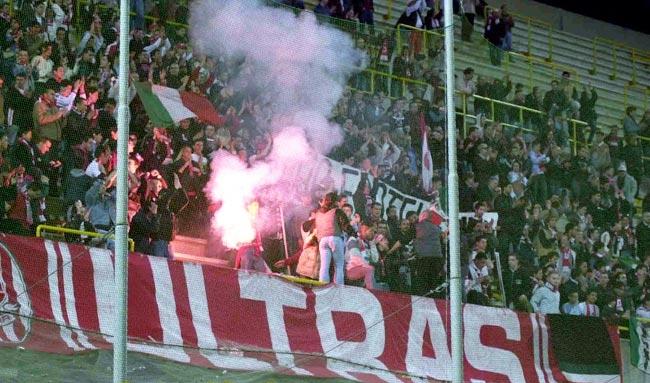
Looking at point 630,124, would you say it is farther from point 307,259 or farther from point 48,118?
point 48,118

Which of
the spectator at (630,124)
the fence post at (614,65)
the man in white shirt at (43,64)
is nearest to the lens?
the man in white shirt at (43,64)

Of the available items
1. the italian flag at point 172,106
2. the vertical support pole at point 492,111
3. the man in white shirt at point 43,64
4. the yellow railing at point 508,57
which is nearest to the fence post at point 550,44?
the yellow railing at point 508,57

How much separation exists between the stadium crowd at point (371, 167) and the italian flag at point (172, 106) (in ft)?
0.24

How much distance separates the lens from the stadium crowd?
1230cm

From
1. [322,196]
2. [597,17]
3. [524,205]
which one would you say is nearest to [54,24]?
[322,196]

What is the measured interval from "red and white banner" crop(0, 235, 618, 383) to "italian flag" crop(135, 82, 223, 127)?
165cm

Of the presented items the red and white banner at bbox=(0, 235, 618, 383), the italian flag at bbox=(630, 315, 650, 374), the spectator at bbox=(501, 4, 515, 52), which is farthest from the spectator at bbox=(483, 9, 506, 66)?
the red and white banner at bbox=(0, 235, 618, 383)

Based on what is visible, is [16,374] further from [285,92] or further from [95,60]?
[285,92]

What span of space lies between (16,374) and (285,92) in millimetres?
4578

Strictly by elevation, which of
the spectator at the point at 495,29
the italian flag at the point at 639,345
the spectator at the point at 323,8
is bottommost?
the italian flag at the point at 639,345

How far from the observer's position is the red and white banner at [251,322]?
11.1 metres

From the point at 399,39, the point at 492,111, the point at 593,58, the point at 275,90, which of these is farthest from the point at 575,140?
the point at 593,58

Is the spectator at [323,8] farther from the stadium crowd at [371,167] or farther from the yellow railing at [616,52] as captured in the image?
the yellow railing at [616,52]

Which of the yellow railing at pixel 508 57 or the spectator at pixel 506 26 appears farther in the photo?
the spectator at pixel 506 26
